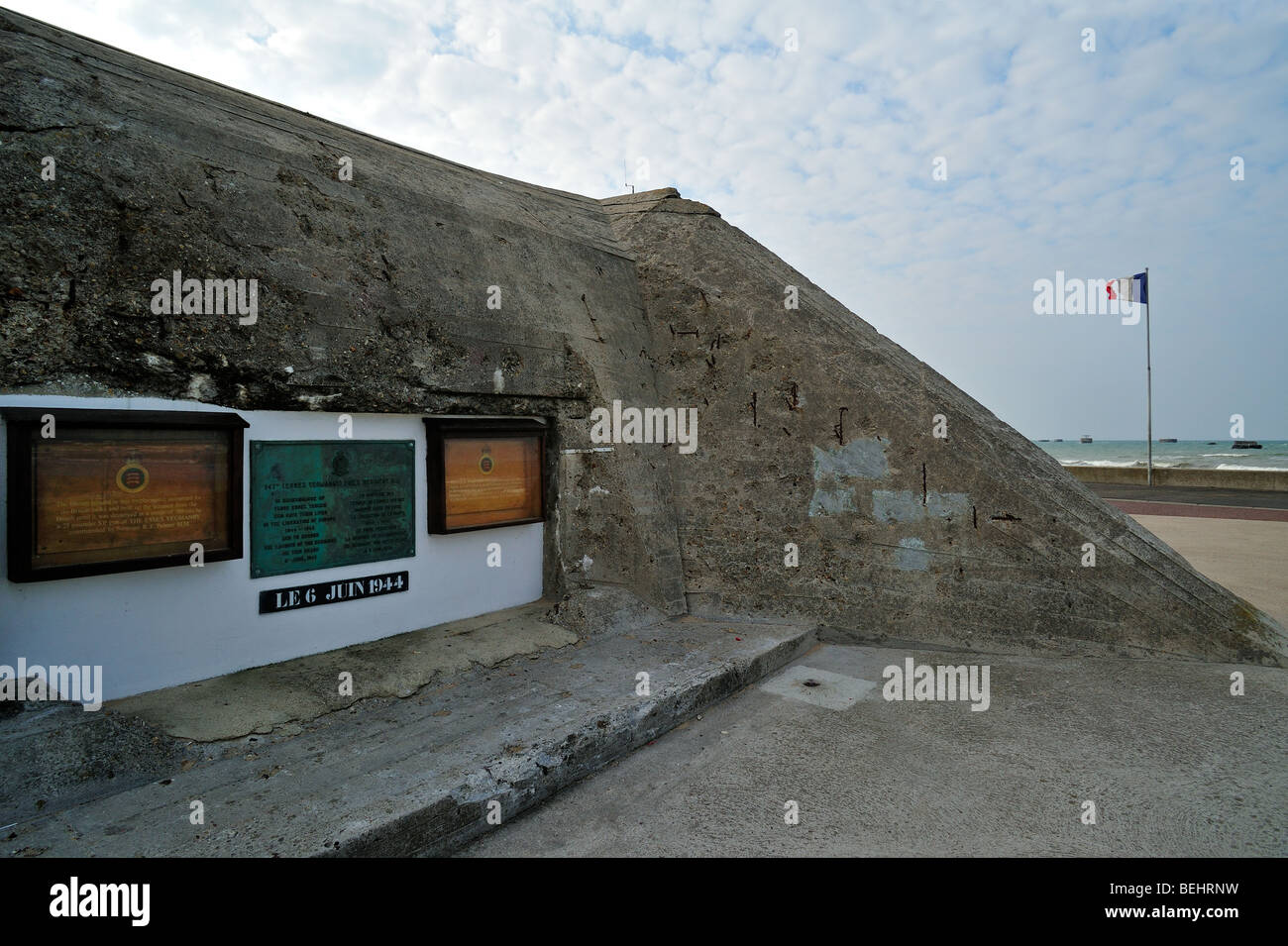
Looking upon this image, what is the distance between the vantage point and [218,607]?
4.00 metres

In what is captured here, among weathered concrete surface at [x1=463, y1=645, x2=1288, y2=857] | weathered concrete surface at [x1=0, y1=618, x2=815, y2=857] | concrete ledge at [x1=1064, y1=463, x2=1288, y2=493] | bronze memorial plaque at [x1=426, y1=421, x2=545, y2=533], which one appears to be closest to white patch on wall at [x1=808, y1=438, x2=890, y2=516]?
weathered concrete surface at [x1=463, y1=645, x2=1288, y2=857]

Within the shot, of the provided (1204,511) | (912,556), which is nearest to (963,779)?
(912,556)

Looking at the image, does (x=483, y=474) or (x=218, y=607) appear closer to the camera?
(x=218, y=607)

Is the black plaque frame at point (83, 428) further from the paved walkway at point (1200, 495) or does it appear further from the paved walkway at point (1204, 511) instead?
the paved walkway at point (1200, 495)

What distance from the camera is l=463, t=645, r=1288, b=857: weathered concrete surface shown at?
3152 millimetres

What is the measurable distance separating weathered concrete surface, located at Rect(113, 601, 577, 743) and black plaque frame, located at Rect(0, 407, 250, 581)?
747 millimetres

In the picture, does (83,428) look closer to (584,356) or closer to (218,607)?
(218,607)

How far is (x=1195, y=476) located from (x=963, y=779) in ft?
76.6

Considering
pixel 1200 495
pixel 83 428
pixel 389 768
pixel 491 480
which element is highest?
pixel 83 428

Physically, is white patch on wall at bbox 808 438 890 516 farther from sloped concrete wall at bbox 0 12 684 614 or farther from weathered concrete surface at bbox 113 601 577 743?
weathered concrete surface at bbox 113 601 577 743

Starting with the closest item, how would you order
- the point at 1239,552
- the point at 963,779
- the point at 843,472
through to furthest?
the point at 963,779, the point at 843,472, the point at 1239,552
